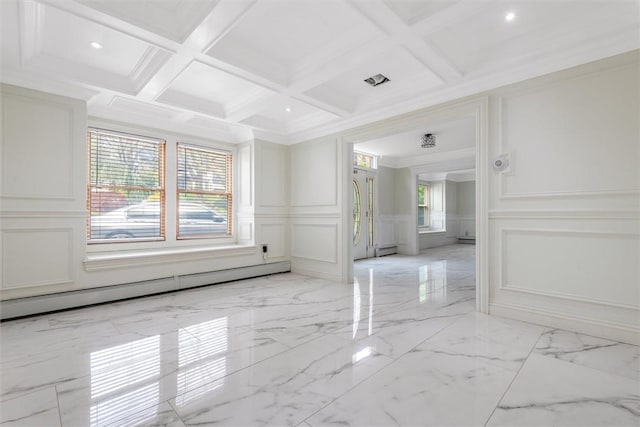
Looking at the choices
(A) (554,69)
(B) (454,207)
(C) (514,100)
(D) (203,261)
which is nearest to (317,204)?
(D) (203,261)

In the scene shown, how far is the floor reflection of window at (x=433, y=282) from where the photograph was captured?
12.3 ft

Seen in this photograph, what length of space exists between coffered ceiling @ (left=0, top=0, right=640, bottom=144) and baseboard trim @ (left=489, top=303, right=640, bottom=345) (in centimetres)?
219

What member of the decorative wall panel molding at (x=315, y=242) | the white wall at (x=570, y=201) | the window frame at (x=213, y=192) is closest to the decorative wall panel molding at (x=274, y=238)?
the decorative wall panel molding at (x=315, y=242)

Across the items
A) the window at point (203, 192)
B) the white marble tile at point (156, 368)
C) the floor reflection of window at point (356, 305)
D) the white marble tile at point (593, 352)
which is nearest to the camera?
the white marble tile at point (156, 368)

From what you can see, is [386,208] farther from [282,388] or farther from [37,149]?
[37,149]

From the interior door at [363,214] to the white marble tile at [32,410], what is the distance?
5651mm

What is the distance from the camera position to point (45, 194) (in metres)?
3.18

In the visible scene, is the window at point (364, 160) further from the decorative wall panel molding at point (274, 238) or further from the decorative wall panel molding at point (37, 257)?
the decorative wall panel molding at point (37, 257)

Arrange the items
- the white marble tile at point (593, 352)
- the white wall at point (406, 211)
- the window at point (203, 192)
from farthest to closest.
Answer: the white wall at point (406, 211) → the window at point (203, 192) → the white marble tile at point (593, 352)

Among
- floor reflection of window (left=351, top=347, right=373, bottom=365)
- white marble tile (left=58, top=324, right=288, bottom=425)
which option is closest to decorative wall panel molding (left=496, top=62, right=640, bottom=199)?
floor reflection of window (left=351, top=347, right=373, bottom=365)

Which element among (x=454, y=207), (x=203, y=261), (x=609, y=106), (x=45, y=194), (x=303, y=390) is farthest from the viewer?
(x=454, y=207)

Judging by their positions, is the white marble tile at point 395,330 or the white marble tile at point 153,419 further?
the white marble tile at point 395,330

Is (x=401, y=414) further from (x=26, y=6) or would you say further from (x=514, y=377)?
(x=26, y=6)

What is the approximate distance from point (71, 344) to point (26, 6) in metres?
2.51
